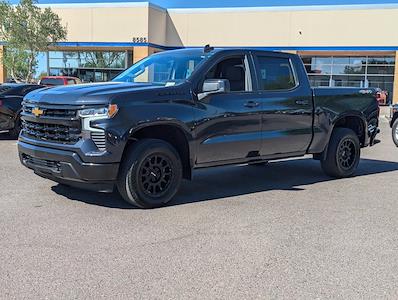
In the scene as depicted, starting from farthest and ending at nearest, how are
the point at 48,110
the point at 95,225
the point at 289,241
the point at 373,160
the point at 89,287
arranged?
the point at 373,160 → the point at 48,110 → the point at 95,225 → the point at 289,241 → the point at 89,287

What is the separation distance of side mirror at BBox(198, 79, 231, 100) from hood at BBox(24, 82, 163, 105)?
1.92 feet

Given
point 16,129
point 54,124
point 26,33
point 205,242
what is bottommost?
point 205,242

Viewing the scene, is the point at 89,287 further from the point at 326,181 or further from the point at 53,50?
the point at 53,50

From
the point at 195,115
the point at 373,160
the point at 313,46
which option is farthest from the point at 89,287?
the point at 313,46

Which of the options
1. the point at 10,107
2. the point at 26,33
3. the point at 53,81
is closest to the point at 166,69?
the point at 10,107

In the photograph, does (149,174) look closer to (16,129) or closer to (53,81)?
(16,129)

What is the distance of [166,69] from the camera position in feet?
22.5

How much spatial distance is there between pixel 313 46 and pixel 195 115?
106 feet

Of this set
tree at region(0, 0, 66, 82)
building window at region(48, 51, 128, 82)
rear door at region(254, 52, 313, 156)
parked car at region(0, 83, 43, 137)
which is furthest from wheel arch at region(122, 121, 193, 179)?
building window at region(48, 51, 128, 82)

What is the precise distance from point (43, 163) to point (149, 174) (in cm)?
125

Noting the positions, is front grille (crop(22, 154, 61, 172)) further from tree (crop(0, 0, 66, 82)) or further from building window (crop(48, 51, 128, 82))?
building window (crop(48, 51, 128, 82))

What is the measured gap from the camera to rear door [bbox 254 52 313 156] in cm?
707

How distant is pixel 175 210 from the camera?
5988 millimetres

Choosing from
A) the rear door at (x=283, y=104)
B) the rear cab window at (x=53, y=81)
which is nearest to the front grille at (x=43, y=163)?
the rear door at (x=283, y=104)
